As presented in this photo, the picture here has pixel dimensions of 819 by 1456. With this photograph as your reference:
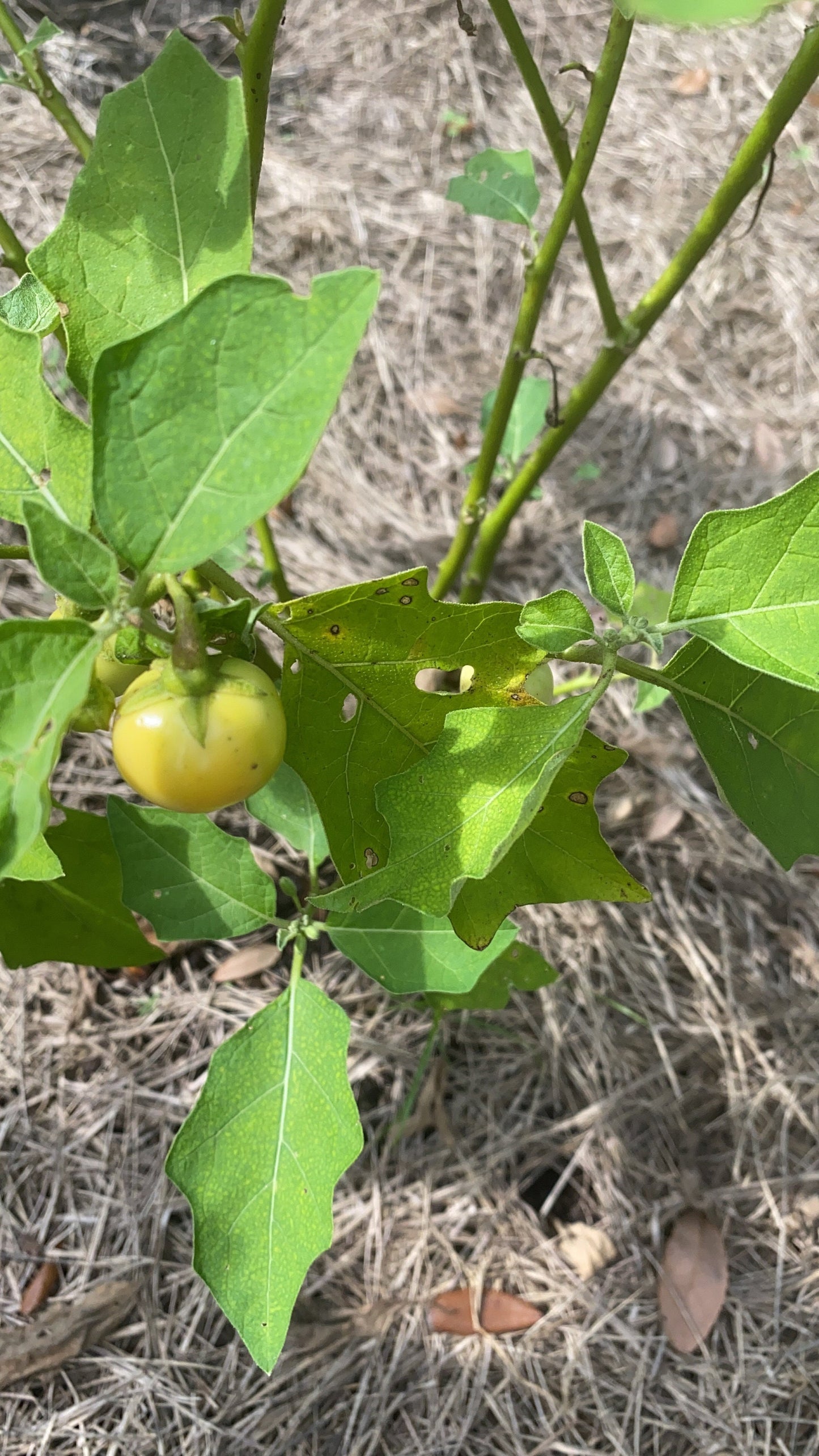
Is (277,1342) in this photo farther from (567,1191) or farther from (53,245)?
(567,1191)

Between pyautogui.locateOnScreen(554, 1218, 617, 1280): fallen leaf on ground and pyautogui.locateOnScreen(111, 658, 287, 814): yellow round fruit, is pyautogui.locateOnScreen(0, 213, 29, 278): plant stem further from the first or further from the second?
pyautogui.locateOnScreen(554, 1218, 617, 1280): fallen leaf on ground

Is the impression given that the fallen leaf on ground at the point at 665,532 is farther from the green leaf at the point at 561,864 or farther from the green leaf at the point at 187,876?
the green leaf at the point at 561,864

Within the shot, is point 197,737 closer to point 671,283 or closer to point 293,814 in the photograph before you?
point 293,814

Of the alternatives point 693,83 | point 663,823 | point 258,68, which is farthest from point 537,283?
point 693,83

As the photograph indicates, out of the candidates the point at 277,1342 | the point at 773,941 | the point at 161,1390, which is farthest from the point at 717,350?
the point at 161,1390

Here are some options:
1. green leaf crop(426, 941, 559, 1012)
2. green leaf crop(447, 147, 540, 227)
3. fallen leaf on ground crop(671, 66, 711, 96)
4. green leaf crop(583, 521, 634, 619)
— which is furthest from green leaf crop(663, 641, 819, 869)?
fallen leaf on ground crop(671, 66, 711, 96)

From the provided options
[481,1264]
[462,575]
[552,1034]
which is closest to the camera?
[481,1264]
